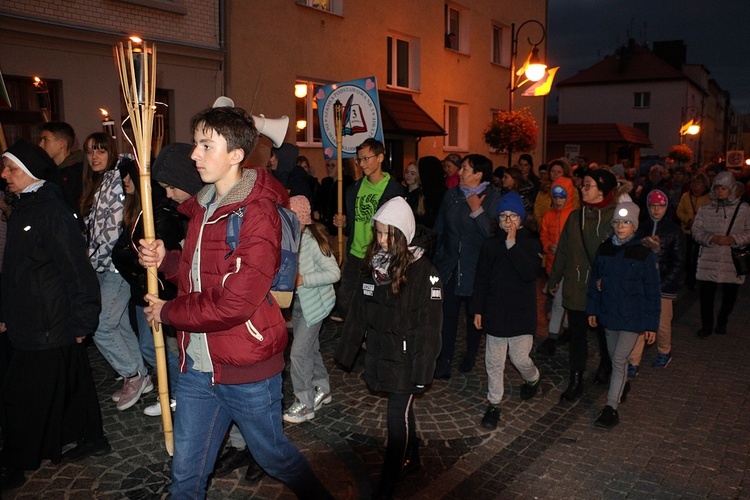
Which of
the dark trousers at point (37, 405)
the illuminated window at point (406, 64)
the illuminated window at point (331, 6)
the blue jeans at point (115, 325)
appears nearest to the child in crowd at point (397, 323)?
the dark trousers at point (37, 405)

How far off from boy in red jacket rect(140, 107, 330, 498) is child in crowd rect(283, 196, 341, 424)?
1.85m

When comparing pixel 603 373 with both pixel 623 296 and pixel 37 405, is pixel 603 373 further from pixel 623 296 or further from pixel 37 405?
pixel 37 405

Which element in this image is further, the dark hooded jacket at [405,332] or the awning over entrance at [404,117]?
the awning over entrance at [404,117]


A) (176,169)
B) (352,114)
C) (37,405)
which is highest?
(352,114)

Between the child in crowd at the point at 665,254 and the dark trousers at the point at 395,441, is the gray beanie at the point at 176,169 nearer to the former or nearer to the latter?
the dark trousers at the point at 395,441

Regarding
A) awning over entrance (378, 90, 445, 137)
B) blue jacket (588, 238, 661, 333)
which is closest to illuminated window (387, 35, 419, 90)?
awning over entrance (378, 90, 445, 137)

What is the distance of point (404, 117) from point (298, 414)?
1323 centimetres

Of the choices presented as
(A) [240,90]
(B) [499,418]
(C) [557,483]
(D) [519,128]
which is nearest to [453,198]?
(B) [499,418]

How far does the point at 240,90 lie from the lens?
13773 millimetres

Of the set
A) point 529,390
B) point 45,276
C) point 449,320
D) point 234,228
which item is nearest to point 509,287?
point 449,320

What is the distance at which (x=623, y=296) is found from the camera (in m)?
5.39

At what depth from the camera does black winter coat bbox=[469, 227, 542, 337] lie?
535cm

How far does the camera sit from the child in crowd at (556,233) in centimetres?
754

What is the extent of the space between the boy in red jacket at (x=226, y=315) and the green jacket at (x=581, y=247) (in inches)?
147
